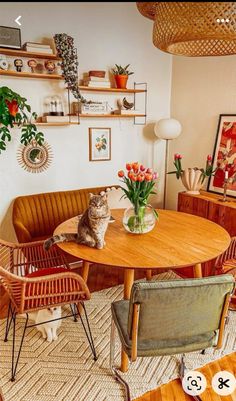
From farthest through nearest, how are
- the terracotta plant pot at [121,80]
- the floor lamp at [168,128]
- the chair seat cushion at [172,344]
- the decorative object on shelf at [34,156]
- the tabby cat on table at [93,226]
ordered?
the floor lamp at [168,128]
the terracotta plant pot at [121,80]
the decorative object on shelf at [34,156]
the tabby cat on table at [93,226]
the chair seat cushion at [172,344]

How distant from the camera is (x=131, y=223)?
7.13 feet

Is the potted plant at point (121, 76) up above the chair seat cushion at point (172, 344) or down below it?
above

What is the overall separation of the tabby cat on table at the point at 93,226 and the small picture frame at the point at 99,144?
170 cm

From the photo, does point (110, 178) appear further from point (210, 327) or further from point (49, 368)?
point (210, 327)

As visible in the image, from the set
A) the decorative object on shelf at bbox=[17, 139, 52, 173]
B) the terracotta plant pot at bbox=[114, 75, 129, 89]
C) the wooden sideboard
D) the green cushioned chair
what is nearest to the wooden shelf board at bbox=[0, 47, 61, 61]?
the terracotta plant pot at bbox=[114, 75, 129, 89]

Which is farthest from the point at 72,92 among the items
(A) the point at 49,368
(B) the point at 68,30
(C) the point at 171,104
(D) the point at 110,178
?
(A) the point at 49,368

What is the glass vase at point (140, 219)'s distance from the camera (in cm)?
216

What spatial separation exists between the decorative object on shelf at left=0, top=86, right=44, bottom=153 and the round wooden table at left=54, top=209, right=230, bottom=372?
1.06 m

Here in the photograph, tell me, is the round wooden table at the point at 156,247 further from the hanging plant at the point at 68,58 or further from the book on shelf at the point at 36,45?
the book on shelf at the point at 36,45

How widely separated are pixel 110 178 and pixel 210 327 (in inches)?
101

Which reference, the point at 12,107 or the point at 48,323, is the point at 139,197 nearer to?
the point at 48,323

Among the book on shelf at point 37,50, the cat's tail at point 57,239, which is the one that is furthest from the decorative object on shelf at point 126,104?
the cat's tail at point 57,239

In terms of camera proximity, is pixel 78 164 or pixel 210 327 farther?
pixel 78 164

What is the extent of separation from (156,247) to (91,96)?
85.0 inches
